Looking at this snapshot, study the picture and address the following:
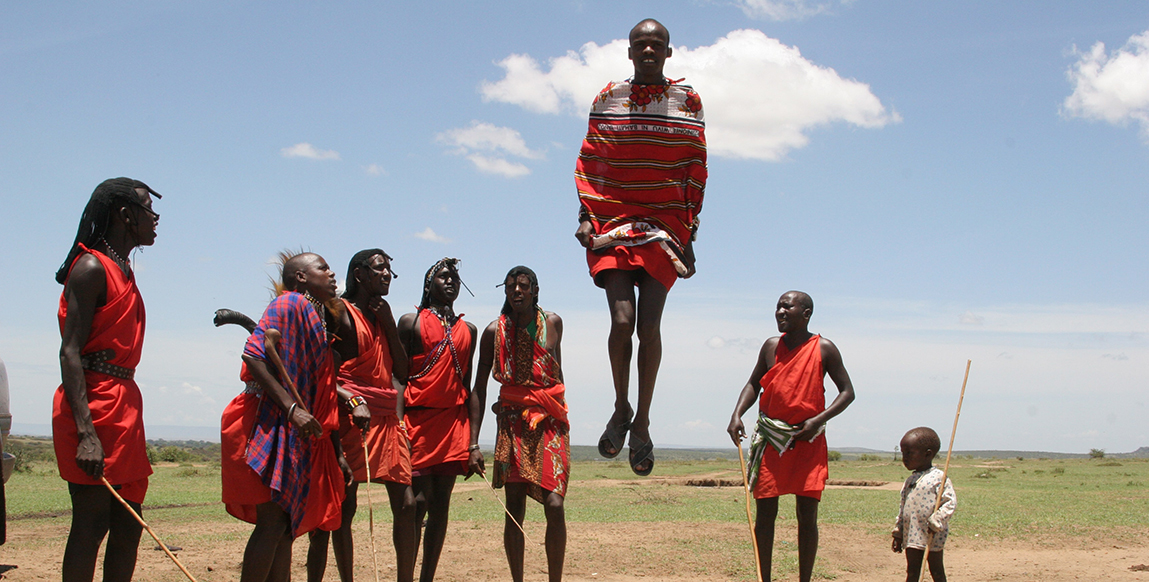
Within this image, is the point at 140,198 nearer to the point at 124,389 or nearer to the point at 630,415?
the point at 124,389

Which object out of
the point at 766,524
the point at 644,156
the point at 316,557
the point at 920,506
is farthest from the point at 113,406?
the point at 920,506

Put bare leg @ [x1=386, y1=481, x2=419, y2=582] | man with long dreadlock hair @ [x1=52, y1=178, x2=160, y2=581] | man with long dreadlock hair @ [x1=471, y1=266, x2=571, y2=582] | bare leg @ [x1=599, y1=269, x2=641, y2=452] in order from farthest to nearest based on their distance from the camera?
man with long dreadlock hair @ [x1=471, y1=266, x2=571, y2=582], bare leg @ [x1=386, y1=481, x2=419, y2=582], bare leg @ [x1=599, y1=269, x2=641, y2=452], man with long dreadlock hair @ [x1=52, y1=178, x2=160, y2=581]

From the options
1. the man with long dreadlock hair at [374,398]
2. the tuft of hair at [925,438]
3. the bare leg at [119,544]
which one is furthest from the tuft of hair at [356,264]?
the tuft of hair at [925,438]

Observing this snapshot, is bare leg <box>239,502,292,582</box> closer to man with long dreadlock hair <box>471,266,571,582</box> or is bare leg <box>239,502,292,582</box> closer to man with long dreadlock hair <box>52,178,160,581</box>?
man with long dreadlock hair <box>52,178,160,581</box>

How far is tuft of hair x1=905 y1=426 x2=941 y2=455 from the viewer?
257 inches

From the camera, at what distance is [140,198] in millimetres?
4598

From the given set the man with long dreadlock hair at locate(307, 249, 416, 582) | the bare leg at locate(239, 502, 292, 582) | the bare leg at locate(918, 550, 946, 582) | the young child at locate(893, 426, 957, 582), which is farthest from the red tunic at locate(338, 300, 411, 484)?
the bare leg at locate(918, 550, 946, 582)

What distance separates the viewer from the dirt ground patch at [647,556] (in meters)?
8.05

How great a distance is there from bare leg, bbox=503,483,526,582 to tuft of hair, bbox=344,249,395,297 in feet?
5.71

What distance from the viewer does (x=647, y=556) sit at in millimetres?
8930

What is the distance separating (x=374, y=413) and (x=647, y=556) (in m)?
3.98

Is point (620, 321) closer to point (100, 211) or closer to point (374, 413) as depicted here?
point (374, 413)

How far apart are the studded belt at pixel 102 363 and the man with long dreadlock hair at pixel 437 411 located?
2308mm

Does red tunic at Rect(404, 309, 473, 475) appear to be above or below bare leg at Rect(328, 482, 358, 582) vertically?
above
